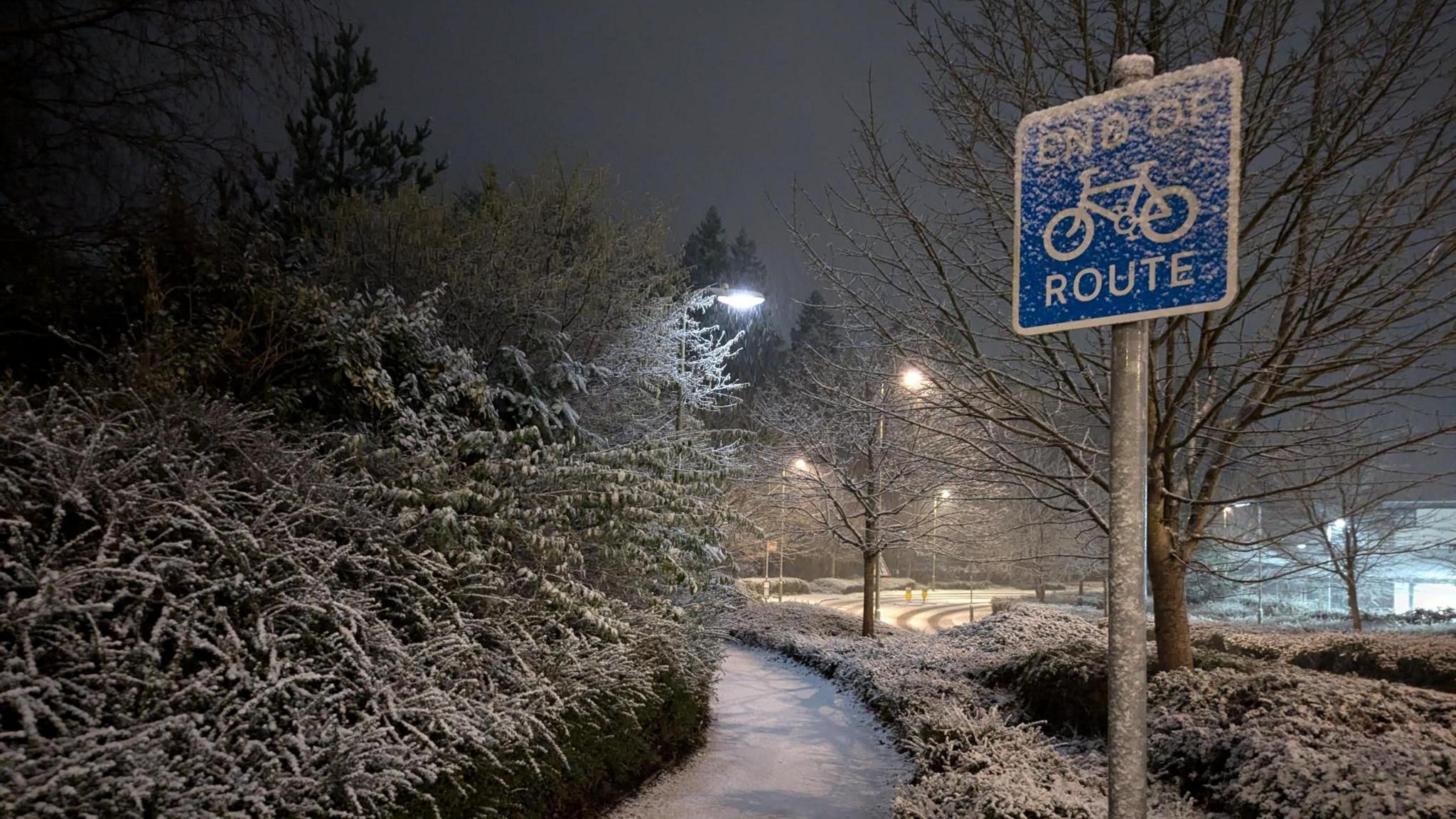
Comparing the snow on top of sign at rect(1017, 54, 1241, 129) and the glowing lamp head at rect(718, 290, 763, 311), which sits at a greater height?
the glowing lamp head at rect(718, 290, 763, 311)

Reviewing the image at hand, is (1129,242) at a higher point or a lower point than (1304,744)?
higher

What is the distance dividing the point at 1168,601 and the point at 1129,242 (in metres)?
6.43

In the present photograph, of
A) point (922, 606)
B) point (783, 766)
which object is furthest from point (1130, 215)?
point (922, 606)

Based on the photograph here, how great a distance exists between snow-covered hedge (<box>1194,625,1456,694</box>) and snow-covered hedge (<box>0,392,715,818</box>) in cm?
856

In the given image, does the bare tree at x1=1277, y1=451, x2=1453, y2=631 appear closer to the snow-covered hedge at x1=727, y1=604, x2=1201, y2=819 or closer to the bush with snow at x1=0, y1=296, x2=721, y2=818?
the snow-covered hedge at x1=727, y1=604, x2=1201, y2=819

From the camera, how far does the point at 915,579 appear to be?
40.8 metres

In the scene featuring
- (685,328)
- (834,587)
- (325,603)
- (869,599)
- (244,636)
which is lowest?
(834,587)

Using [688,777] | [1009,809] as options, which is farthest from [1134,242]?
[688,777]

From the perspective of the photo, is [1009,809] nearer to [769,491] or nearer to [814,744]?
[814,744]

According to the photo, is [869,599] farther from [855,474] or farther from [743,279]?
[743,279]

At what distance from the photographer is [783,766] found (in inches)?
318

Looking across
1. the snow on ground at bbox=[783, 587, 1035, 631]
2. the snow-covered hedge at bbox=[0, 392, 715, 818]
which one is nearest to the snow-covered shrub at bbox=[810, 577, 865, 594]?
the snow on ground at bbox=[783, 587, 1035, 631]

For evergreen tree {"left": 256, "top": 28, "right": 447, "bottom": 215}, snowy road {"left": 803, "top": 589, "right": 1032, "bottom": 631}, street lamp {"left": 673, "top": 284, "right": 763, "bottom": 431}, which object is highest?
evergreen tree {"left": 256, "top": 28, "right": 447, "bottom": 215}

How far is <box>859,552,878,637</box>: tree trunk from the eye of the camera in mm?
17094
